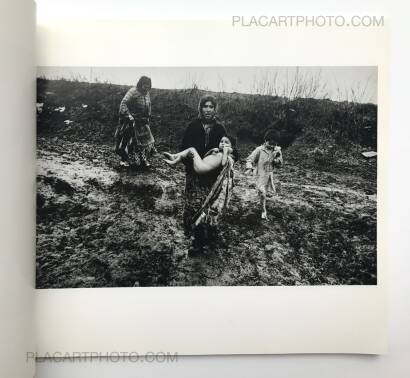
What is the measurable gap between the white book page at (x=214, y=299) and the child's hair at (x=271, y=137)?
19 cm

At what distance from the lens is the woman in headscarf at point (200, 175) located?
1.02m

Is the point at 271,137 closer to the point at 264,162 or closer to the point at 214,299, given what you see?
the point at 264,162

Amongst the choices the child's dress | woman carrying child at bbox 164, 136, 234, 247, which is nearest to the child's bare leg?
woman carrying child at bbox 164, 136, 234, 247

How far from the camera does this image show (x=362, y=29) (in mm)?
1033

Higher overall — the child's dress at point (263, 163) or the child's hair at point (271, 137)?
the child's hair at point (271, 137)

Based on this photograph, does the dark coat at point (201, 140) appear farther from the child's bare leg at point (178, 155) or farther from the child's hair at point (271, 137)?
the child's hair at point (271, 137)
